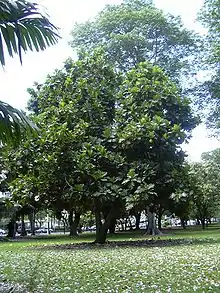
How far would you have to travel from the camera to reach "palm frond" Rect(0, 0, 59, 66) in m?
4.85

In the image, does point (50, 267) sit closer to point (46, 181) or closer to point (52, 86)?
point (46, 181)

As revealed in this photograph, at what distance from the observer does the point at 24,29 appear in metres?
5.27

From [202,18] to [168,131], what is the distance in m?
8.06

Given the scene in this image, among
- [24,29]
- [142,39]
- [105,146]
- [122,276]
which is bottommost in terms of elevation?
[122,276]

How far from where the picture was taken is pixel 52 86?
22156 millimetres

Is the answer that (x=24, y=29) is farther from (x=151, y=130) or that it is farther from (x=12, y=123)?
(x=151, y=130)

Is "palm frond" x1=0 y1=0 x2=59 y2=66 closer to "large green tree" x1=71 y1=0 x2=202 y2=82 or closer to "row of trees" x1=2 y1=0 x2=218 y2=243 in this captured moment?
"row of trees" x1=2 y1=0 x2=218 y2=243

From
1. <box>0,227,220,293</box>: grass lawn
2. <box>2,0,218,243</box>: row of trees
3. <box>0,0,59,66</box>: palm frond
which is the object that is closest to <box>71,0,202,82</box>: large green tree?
<box>2,0,218,243</box>: row of trees

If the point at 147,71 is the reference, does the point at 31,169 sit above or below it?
below

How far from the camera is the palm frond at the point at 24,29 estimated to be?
4.85 m

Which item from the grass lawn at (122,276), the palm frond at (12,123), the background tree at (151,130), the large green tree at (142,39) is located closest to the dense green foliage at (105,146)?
the background tree at (151,130)

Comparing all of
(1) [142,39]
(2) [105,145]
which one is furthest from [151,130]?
(1) [142,39]

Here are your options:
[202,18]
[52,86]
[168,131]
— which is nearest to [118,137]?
[168,131]

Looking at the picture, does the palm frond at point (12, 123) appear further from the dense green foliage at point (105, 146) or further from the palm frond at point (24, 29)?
the dense green foliage at point (105, 146)
